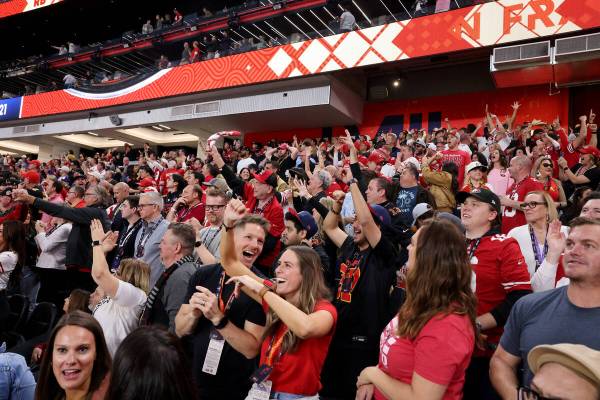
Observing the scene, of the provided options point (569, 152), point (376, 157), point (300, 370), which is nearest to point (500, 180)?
point (569, 152)

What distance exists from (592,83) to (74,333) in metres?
12.1

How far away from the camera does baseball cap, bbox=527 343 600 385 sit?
99 centimetres

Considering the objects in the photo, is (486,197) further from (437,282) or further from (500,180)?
(500,180)

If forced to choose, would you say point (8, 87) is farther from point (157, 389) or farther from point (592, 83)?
point (157, 389)

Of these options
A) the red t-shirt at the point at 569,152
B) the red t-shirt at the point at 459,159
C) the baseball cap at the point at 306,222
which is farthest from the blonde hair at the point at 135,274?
the red t-shirt at the point at 569,152

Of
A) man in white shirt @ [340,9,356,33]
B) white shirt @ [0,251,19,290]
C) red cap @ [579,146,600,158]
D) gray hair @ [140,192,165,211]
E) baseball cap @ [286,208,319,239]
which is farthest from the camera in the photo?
man in white shirt @ [340,9,356,33]

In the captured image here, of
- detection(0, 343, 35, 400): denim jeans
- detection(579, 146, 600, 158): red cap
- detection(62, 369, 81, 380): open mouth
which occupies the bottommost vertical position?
detection(0, 343, 35, 400): denim jeans

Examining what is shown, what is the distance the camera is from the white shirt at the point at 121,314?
2592 mm

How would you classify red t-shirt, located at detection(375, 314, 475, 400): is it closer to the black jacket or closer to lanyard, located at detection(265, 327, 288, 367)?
lanyard, located at detection(265, 327, 288, 367)

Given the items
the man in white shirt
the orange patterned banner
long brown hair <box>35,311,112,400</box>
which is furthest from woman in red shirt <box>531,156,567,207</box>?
the man in white shirt

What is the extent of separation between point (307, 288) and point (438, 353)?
660mm

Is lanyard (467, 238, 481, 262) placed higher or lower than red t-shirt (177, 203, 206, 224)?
lower

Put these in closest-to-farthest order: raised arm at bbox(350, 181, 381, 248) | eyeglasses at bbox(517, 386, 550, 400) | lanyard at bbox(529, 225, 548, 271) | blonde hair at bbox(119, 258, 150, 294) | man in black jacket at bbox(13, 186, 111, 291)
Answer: eyeglasses at bbox(517, 386, 550, 400)
raised arm at bbox(350, 181, 381, 248)
lanyard at bbox(529, 225, 548, 271)
blonde hair at bbox(119, 258, 150, 294)
man in black jacket at bbox(13, 186, 111, 291)

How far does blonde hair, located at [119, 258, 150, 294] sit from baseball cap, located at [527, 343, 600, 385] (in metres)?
2.32
